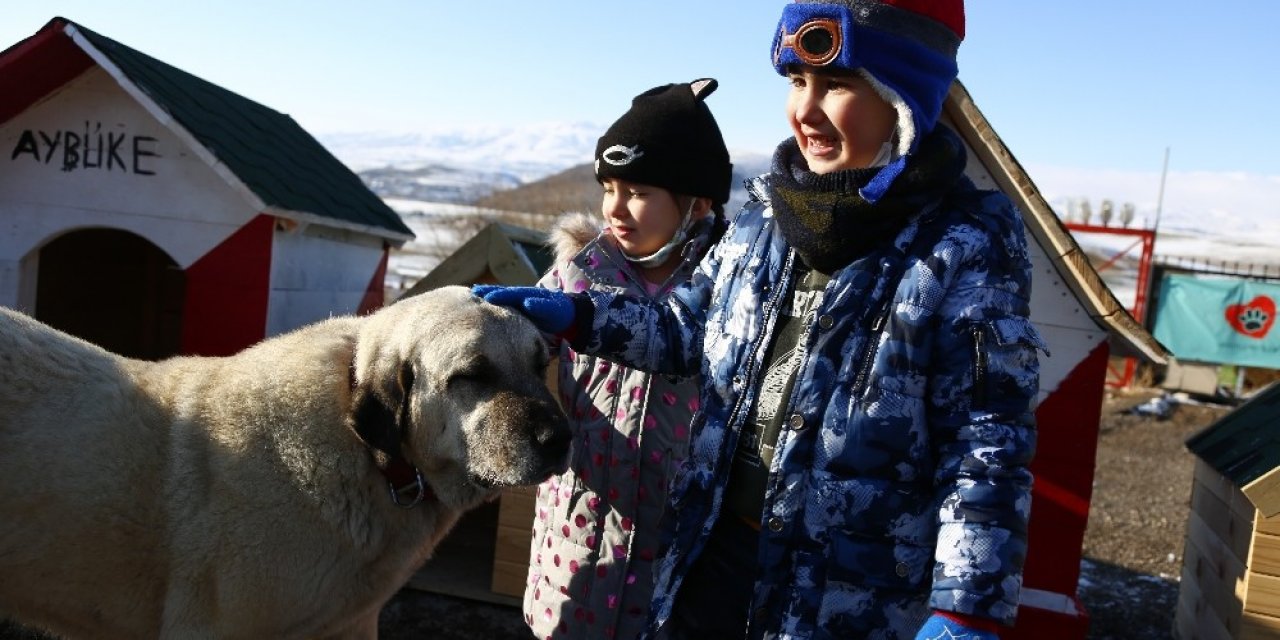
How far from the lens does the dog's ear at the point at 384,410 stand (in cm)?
296

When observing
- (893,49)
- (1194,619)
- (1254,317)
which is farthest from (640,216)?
(1254,317)

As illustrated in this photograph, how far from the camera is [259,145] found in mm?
6953

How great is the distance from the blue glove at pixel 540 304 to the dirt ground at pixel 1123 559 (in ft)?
10.0

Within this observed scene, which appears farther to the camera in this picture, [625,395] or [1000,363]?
[625,395]

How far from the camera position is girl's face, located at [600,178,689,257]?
3.72 metres

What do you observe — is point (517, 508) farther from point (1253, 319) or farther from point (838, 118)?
point (1253, 319)

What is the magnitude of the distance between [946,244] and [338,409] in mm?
1941

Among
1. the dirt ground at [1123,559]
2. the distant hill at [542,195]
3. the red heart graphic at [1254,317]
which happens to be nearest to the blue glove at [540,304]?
the dirt ground at [1123,559]

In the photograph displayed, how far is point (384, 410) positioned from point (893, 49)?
1.79 m

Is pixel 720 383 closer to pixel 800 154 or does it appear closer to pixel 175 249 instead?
pixel 800 154

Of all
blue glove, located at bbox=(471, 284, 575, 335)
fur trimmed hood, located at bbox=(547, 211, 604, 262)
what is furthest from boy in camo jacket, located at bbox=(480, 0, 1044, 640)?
fur trimmed hood, located at bbox=(547, 211, 604, 262)

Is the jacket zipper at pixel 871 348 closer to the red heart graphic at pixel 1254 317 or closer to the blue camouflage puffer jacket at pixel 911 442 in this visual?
the blue camouflage puffer jacket at pixel 911 442

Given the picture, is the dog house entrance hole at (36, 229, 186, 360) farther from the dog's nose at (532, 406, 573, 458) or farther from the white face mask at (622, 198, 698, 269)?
the dog's nose at (532, 406, 573, 458)

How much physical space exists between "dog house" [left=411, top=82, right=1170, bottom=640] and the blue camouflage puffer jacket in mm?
3328
